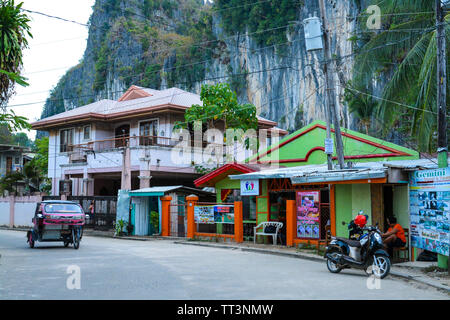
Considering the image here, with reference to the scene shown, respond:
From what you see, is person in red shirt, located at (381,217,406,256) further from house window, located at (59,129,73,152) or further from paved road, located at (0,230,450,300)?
house window, located at (59,129,73,152)

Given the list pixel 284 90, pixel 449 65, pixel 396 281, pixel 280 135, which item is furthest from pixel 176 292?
pixel 284 90

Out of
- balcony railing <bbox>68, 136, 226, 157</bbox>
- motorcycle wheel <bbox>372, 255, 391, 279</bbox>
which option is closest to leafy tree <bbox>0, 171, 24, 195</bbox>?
balcony railing <bbox>68, 136, 226, 157</bbox>

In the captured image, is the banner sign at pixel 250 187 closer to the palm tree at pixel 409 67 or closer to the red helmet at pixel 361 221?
the palm tree at pixel 409 67

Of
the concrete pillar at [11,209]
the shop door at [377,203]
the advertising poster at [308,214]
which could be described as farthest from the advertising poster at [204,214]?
the concrete pillar at [11,209]

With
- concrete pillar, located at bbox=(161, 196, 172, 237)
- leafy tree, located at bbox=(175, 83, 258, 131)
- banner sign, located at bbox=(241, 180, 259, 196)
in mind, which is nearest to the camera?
banner sign, located at bbox=(241, 180, 259, 196)

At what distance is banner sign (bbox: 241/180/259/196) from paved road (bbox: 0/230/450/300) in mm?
4316

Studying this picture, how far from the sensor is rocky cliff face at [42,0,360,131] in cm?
5250

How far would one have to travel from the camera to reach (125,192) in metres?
25.8

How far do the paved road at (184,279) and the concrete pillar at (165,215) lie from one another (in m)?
8.55

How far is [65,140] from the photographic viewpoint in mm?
37156

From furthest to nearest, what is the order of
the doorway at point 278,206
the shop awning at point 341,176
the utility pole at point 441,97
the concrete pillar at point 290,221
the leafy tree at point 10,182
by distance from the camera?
the leafy tree at point 10,182 < the doorway at point 278,206 < the concrete pillar at point 290,221 < the shop awning at point 341,176 < the utility pole at point 441,97

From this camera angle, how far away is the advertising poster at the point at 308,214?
17514 millimetres

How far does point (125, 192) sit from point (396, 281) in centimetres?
1761
